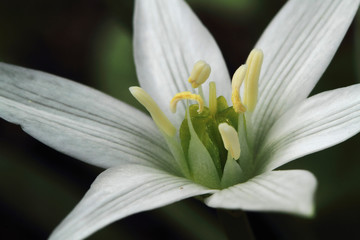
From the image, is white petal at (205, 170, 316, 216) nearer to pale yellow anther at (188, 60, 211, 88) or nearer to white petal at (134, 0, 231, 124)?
pale yellow anther at (188, 60, 211, 88)

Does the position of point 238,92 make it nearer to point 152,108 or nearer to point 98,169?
point 152,108

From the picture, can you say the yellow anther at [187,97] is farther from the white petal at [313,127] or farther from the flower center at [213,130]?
the white petal at [313,127]

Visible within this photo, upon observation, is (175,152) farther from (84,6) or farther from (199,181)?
(84,6)

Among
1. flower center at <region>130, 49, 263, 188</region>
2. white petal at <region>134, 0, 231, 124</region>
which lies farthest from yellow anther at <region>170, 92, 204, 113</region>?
white petal at <region>134, 0, 231, 124</region>

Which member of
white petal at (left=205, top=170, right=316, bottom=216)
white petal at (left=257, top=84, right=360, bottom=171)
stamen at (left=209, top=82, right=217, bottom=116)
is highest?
stamen at (left=209, top=82, right=217, bottom=116)

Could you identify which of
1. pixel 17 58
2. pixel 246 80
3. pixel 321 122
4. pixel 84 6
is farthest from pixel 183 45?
pixel 84 6

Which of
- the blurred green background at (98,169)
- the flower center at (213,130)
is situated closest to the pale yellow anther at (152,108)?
the flower center at (213,130)

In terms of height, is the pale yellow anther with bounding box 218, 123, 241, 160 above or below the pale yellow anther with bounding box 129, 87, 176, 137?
below
